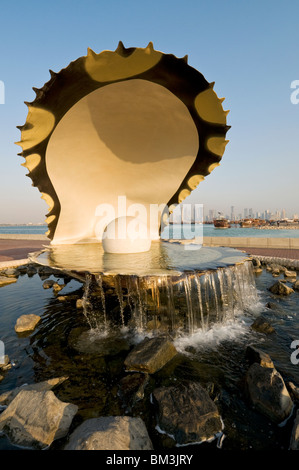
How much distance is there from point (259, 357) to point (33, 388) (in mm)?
3996

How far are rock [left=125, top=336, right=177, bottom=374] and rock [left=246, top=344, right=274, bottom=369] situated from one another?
59.0 inches

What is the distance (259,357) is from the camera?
167 inches

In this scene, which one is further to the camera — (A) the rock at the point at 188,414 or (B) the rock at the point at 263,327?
(B) the rock at the point at 263,327

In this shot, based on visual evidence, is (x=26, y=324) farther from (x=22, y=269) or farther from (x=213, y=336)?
(x=22, y=269)

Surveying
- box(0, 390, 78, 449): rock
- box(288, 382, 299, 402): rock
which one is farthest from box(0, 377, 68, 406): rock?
box(288, 382, 299, 402): rock

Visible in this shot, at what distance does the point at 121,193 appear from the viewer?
32.5 feet

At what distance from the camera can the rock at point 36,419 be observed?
283 centimetres

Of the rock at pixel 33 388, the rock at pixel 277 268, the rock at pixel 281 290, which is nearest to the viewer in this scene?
the rock at pixel 33 388

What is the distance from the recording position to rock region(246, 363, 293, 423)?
3196 mm

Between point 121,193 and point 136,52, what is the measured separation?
17.4ft

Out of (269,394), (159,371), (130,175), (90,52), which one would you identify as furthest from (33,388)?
(130,175)

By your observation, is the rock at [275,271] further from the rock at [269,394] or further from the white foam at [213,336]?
Answer: the rock at [269,394]

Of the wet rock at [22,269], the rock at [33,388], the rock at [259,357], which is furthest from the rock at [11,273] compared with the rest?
the rock at [259,357]

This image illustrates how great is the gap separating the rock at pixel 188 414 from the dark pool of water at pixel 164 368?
0.40ft
